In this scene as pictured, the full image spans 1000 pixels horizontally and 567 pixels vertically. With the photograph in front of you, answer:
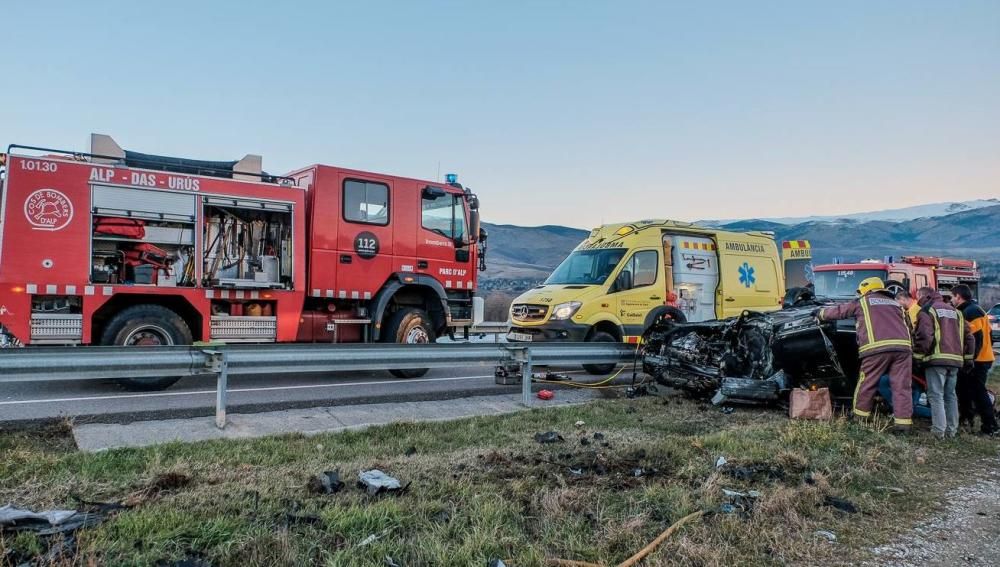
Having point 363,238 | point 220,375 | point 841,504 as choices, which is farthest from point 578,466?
point 363,238

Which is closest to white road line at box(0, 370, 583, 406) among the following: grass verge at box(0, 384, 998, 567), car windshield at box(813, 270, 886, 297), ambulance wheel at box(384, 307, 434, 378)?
ambulance wheel at box(384, 307, 434, 378)

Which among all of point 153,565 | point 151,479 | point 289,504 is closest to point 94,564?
point 153,565

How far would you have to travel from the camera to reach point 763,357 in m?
7.69

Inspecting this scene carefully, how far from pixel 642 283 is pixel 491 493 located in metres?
7.27

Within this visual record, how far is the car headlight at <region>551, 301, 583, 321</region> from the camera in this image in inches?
392

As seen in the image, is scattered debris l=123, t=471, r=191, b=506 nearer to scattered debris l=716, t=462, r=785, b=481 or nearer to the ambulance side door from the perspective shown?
scattered debris l=716, t=462, r=785, b=481

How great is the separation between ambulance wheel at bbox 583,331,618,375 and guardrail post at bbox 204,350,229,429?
5562 mm

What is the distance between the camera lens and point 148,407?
23.4 ft

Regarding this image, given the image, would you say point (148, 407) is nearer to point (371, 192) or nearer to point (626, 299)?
point (371, 192)

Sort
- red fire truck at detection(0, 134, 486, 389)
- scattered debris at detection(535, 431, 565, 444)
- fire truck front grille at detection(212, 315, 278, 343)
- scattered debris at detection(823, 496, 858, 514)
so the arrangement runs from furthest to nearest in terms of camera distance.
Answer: fire truck front grille at detection(212, 315, 278, 343)
red fire truck at detection(0, 134, 486, 389)
scattered debris at detection(535, 431, 565, 444)
scattered debris at detection(823, 496, 858, 514)

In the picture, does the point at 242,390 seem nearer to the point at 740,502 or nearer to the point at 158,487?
the point at 158,487

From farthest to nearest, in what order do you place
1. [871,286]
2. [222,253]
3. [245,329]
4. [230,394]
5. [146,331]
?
[222,253], [245,329], [146,331], [230,394], [871,286]

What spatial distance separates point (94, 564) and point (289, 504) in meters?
1.08

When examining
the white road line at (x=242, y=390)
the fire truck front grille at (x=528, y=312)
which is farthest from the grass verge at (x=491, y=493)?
the fire truck front grille at (x=528, y=312)
